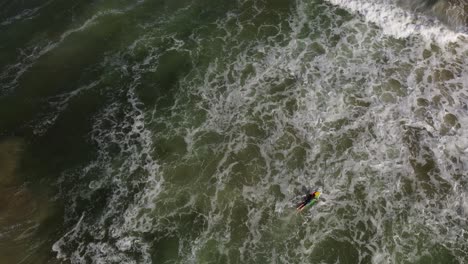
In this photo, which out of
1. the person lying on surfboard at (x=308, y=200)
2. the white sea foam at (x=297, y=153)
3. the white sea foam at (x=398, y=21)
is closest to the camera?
the white sea foam at (x=297, y=153)

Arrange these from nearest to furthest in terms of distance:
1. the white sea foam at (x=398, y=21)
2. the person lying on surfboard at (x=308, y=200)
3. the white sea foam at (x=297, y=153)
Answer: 1. the white sea foam at (x=297, y=153)
2. the person lying on surfboard at (x=308, y=200)
3. the white sea foam at (x=398, y=21)

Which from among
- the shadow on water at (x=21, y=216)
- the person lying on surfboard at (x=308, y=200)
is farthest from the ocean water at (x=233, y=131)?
the person lying on surfboard at (x=308, y=200)

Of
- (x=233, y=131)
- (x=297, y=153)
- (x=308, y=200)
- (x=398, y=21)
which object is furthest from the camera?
(x=398, y=21)

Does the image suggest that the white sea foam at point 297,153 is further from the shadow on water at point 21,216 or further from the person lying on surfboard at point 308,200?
the shadow on water at point 21,216

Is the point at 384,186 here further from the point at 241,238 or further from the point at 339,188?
the point at 241,238

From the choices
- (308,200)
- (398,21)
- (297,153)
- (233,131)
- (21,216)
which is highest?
(398,21)

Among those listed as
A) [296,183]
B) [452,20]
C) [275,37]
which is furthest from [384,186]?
[452,20]

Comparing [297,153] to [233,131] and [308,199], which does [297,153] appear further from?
[233,131]

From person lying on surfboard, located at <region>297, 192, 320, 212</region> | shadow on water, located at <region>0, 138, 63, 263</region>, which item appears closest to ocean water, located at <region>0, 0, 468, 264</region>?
shadow on water, located at <region>0, 138, 63, 263</region>

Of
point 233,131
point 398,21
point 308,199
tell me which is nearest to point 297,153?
point 308,199

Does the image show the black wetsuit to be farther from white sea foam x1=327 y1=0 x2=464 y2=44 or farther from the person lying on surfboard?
white sea foam x1=327 y1=0 x2=464 y2=44
